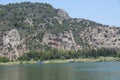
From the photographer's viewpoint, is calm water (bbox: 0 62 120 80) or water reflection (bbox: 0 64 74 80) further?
water reflection (bbox: 0 64 74 80)

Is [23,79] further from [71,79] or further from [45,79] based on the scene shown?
[71,79]

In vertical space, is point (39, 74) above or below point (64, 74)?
below

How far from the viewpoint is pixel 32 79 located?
293 ft

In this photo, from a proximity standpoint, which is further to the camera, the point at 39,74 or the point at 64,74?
the point at 39,74

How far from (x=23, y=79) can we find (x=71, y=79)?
1339cm

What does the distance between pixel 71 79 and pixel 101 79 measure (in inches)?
293

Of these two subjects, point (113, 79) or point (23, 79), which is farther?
point (23, 79)

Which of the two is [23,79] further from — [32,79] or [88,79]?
[88,79]

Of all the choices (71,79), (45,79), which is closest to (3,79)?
(45,79)

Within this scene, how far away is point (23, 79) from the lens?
9125cm

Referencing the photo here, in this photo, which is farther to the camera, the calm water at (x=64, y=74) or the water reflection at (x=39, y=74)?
the water reflection at (x=39, y=74)

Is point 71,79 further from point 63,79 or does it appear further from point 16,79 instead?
point 16,79

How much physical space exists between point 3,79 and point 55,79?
1513cm

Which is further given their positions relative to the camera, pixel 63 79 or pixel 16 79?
pixel 16 79
